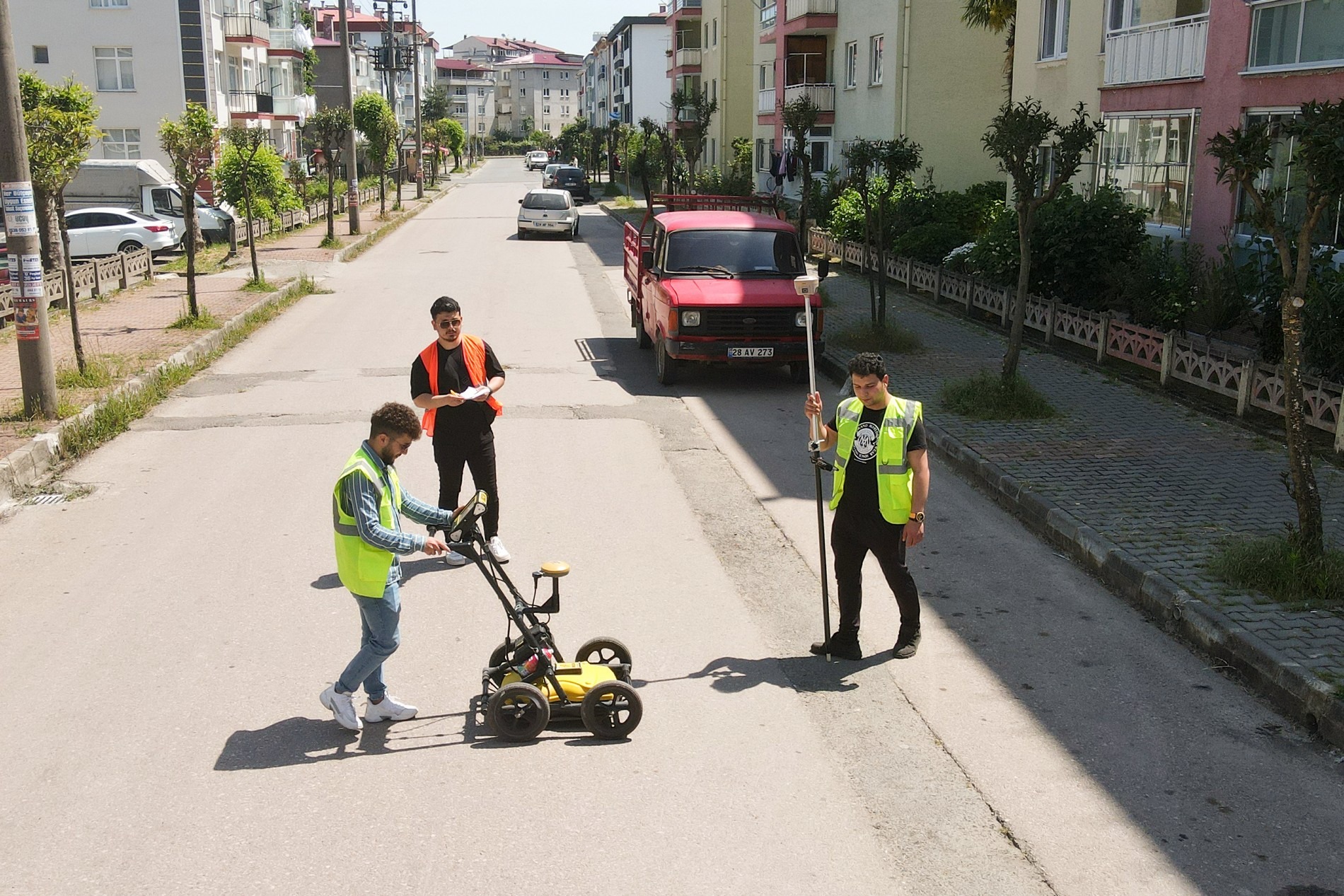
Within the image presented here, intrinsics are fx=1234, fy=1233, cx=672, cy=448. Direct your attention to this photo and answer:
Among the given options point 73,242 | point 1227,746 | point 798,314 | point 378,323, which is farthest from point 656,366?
point 73,242

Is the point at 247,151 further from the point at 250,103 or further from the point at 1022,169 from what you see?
the point at 250,103

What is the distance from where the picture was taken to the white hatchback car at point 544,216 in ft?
120

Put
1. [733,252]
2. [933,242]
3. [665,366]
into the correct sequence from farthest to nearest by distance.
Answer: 1. [933,242]
2. [733,252]
3. [665,366]

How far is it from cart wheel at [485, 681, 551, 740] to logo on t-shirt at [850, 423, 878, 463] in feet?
6.81

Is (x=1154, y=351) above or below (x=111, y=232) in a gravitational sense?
below

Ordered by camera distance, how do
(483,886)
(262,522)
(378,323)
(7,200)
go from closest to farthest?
(483,886) → (262,522) → (7,200) → (378,323)

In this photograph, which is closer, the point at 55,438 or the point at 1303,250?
the point at 1303,250

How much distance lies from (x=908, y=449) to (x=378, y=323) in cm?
1438

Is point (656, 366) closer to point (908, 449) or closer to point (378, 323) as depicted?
point (378, 323)

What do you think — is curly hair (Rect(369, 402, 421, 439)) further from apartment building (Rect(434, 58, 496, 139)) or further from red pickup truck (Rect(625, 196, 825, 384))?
apartment building (Rect(434, 58, 496, 139))

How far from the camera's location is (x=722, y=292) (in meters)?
14.1

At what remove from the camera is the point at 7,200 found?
11.2 meters

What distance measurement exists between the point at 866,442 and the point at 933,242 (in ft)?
58.2

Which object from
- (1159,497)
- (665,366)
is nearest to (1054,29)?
(665,366)
